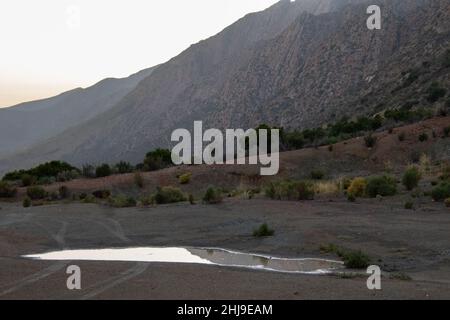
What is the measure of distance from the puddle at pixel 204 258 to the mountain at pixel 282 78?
149 ft

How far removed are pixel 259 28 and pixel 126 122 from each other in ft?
127

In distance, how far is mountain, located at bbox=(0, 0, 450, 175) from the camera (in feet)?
243

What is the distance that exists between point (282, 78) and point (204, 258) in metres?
87.6

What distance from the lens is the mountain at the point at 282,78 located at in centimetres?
7394

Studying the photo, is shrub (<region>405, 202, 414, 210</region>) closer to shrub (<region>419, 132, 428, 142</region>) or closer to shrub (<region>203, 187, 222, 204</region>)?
shrub (<region>203, 187, 222, 204</region>)

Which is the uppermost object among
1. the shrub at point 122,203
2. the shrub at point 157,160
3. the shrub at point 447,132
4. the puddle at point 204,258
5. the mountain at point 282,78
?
the mountain at point 282,78

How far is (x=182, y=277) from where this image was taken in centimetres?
1169

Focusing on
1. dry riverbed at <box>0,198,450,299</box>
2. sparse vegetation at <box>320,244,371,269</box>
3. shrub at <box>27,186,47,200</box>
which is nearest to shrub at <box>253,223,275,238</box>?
dry riverbed at <box>0,198,450,299</box>

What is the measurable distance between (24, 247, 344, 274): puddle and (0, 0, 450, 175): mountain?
45452 millimetres

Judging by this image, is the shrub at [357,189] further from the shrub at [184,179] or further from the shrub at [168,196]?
the shrub at [184,179]

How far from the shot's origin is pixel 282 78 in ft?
331

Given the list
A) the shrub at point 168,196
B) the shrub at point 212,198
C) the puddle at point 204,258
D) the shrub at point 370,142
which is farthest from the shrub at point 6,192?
the shrub at point 370,142
